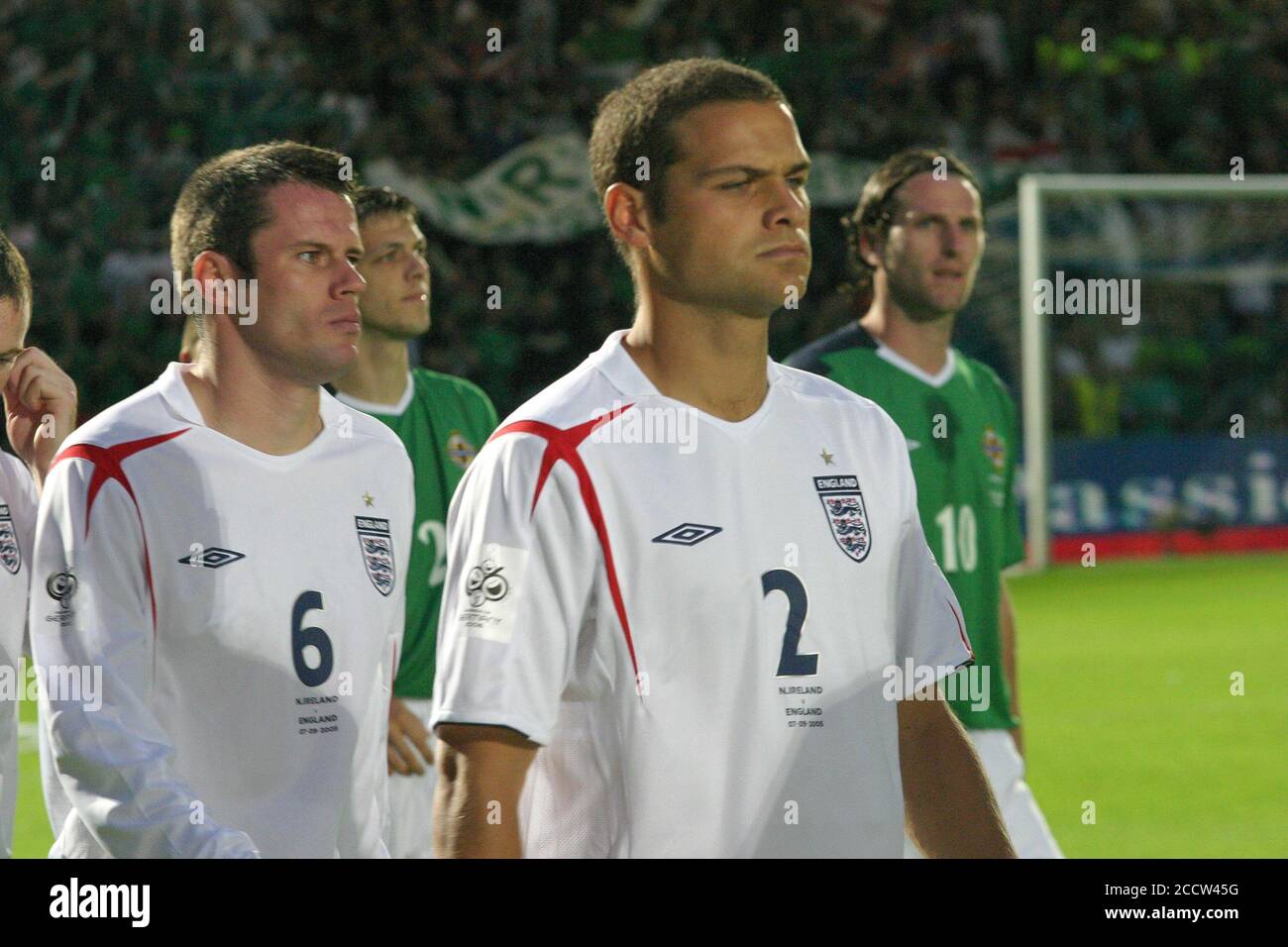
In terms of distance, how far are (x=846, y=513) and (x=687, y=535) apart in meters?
0.27

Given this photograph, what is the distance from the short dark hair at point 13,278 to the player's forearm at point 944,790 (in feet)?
6.01

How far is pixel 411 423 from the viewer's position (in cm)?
521

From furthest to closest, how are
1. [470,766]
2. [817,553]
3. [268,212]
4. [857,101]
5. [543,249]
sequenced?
[857,101]
[543,249]
[268,212]
[817,553]
[470,766]

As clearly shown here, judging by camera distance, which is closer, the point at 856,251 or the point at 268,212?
the point at 268,212

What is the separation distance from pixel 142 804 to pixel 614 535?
31.5 inches

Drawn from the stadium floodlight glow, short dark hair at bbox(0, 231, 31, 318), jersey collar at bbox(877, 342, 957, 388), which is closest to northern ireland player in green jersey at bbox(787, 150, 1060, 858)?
jersey collar at bbox(877, 342, 957, 388)

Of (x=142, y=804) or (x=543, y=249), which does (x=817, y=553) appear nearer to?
(x=142, y=804)

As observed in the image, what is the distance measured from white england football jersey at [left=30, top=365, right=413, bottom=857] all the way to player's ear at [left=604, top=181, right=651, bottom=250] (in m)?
0.80

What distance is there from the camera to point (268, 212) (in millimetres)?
3414

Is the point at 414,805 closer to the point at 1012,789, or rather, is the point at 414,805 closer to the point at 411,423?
the point at 411,423

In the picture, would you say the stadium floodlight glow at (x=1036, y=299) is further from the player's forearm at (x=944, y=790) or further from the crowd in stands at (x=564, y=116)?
the player's forearm at (x=944, y=790)

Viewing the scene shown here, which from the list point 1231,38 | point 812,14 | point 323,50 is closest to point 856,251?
point 323,50

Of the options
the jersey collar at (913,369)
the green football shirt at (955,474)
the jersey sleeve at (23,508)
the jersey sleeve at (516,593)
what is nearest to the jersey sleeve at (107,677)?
the jersey sleeve at (516,593)

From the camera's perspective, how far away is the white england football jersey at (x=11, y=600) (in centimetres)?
354
